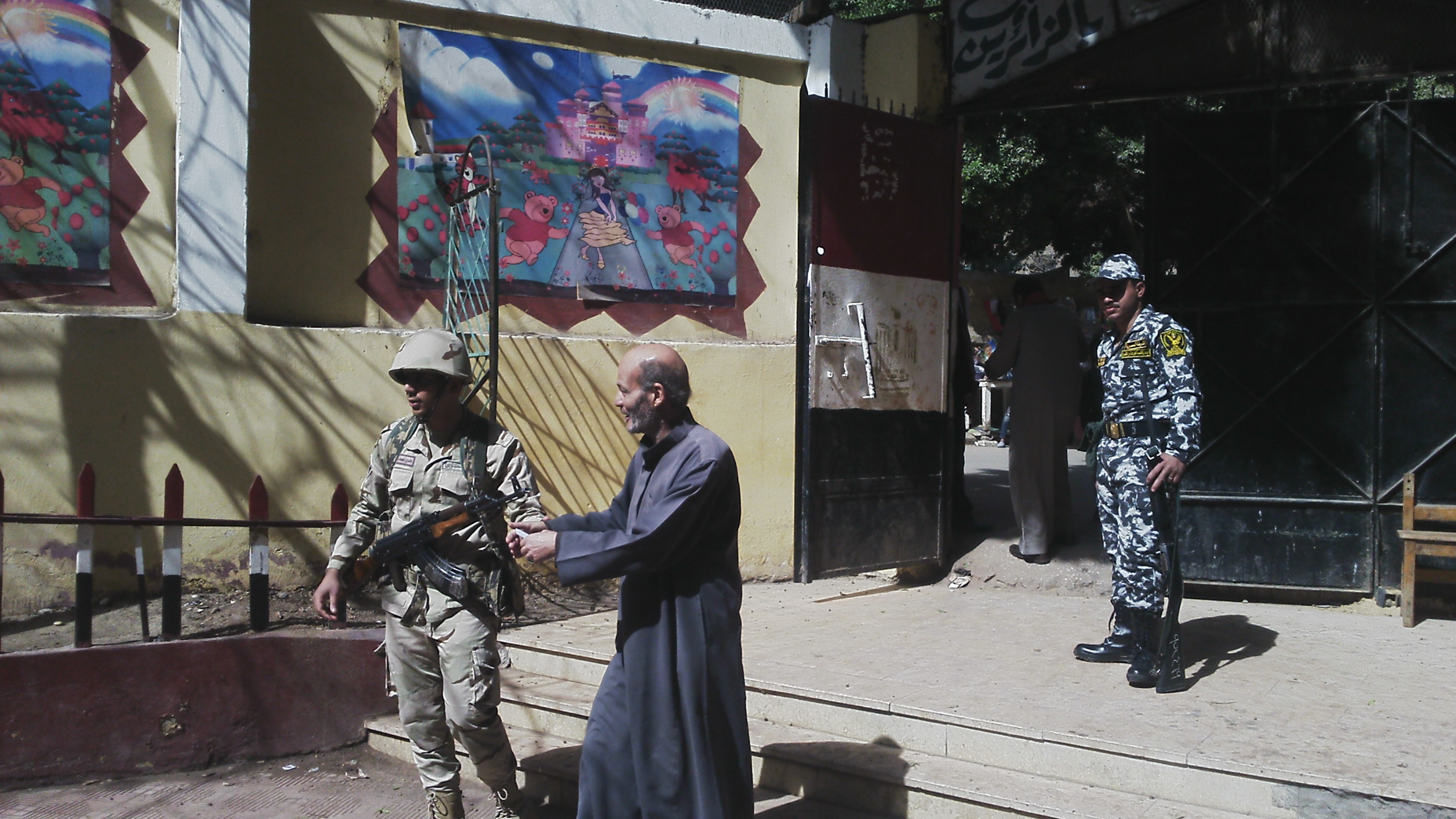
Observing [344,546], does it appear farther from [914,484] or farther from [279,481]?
[914,484]

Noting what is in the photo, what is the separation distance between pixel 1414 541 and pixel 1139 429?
7.59 feet

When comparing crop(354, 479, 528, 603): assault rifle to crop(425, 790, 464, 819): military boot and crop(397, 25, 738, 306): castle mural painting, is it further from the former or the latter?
crop(397, 25, 738, 306): castle mural painting

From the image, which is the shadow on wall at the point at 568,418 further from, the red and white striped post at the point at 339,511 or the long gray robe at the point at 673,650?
the long gray robe at the point at 673,650

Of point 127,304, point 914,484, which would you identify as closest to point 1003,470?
point 914,484

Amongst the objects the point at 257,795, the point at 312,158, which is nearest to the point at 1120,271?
the point at 257,795

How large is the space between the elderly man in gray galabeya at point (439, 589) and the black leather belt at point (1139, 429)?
275cm

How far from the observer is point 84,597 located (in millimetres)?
5234

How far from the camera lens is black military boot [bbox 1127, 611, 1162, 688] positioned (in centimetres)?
505

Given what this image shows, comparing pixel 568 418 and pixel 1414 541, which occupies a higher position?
pixel 568 418

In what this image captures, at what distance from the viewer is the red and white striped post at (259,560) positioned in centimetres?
555

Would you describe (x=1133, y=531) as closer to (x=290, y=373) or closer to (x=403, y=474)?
(x=403, y=474)

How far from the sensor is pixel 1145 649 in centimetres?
513

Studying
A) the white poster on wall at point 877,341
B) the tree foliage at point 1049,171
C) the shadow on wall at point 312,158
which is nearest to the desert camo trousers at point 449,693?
the shadow on wall at point 312,158

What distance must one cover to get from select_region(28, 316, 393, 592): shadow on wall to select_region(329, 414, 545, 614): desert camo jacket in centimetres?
257
